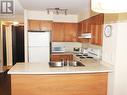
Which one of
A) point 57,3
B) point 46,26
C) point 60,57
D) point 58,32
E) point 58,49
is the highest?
point 57,3

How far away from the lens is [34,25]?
5.18 m

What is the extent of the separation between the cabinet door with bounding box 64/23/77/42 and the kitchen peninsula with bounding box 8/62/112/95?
107 inches

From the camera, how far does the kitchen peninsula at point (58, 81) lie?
9.52 ft

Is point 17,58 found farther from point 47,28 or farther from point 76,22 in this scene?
point 76,22

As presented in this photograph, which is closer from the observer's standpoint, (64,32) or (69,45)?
(64,32)

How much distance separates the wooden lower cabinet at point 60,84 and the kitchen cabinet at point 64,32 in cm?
275

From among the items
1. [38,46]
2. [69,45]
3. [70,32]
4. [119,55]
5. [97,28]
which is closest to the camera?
[119,55]

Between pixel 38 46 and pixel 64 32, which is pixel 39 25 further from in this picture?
pixel 64 32

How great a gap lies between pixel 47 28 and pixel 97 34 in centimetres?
209

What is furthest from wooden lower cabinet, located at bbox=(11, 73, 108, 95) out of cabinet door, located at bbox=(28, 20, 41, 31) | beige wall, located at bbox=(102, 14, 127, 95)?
cabinet door, located at bbox=(28, 20, 41, 31)

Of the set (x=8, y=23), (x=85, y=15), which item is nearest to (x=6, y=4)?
(x=85, y=15)

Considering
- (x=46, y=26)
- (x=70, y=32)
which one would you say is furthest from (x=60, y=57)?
(x=46, y=26)

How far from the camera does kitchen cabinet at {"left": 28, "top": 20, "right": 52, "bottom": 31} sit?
16.9 ft

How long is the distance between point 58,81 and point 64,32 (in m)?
2.91
